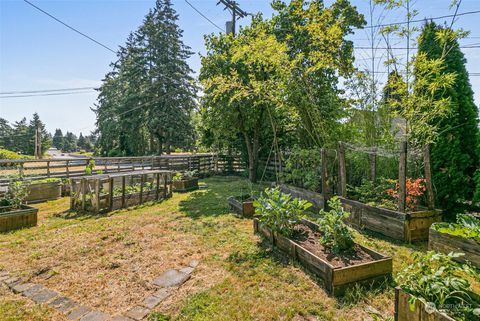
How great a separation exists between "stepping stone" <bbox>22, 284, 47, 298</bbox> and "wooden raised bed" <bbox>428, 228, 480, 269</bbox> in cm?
450

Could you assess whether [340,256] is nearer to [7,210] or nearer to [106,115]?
[7,210]

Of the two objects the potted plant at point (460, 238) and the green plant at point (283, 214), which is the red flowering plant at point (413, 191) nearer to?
the potted plant at point (460, 238)

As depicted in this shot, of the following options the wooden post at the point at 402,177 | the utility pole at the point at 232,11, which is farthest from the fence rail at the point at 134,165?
the wooden post at the point at 402,177

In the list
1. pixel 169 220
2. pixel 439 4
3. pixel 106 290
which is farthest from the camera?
pixel 169 220

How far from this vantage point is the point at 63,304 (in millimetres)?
2361

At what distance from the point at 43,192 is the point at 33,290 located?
5.27 m

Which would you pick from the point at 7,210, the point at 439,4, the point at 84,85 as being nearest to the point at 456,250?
the point at 439,4

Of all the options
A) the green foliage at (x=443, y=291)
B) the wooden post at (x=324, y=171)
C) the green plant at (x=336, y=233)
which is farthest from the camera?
the wooden post at (x=324, y=171)

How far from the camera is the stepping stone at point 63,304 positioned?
2.29m

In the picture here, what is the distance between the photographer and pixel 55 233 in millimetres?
4289

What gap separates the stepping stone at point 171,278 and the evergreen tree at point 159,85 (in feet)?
52.2

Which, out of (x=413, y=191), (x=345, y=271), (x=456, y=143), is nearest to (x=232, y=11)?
(x=456, y=143)

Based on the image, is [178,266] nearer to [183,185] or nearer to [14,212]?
[14,212]

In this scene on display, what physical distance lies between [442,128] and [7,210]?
8130mm
